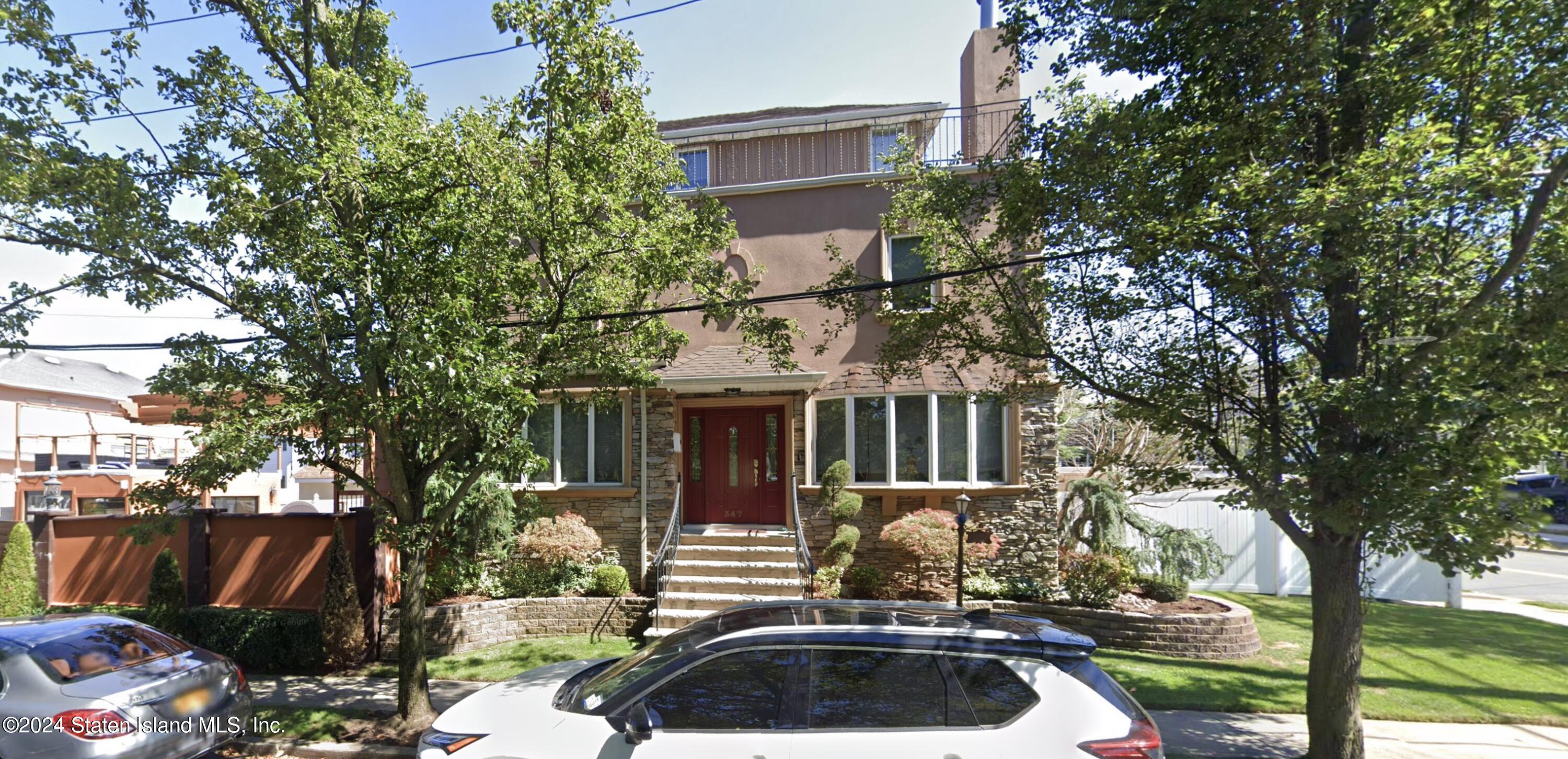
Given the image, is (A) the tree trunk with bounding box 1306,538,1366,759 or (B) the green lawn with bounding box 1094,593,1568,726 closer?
(A) the tree trunk with bounding box 1306,538,1366,759

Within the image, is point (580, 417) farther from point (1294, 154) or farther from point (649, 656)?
point (1294, 154)

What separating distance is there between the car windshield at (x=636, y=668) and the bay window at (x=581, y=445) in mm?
7729

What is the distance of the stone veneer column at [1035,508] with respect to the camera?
35.5 feet

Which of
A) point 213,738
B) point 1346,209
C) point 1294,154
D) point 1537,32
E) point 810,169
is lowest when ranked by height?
point 213,738

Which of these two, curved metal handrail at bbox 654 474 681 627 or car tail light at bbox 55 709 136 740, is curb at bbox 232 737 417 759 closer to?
car tail light at bbox 55 709 136 740

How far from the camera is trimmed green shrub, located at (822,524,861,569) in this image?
10.5 metres

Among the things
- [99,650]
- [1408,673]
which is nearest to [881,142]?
[1408,673]

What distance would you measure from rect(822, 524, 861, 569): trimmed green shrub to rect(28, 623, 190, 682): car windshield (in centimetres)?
749

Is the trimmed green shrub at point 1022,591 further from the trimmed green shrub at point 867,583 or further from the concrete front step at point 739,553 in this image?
the concrete front step at point 739,553

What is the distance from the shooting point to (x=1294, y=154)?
5418 mm

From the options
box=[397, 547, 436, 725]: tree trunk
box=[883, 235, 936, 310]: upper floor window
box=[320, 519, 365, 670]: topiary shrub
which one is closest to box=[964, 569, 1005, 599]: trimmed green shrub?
box=[883, 235, 936, 310]: upper floor window

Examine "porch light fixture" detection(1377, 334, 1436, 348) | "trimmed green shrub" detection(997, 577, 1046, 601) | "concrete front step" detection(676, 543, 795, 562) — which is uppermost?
"porch light fixture" detection(1377, 334, 1436, 348)

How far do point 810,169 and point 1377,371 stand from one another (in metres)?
10.4

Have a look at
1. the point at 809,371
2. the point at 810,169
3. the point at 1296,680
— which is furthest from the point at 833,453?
the point at 1296,680
